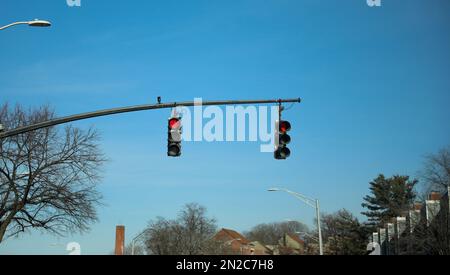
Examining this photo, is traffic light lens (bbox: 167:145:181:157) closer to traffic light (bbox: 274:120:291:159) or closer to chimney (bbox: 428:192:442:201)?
traffic light (bbox: 274:120:291:159)

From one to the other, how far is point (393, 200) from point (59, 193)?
65271mm

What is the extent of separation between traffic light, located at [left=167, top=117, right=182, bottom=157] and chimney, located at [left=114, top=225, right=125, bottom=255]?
37.6 m

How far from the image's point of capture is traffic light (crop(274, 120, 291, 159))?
15.2 m

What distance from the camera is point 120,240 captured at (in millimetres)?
52875

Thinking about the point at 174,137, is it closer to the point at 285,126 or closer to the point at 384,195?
the point at 285,126

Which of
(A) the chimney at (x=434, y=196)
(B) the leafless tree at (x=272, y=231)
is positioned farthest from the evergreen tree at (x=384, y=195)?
(A) the chimney at (x=434, y=196)

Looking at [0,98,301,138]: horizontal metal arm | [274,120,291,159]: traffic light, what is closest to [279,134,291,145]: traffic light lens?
[274,120,291,159]: traffic light

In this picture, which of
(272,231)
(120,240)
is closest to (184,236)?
(120,240)

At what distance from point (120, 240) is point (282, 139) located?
40484 mm

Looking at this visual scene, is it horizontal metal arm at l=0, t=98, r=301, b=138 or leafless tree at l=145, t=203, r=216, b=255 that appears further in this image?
leafless tree at l=145, t=203, r=216, b=255

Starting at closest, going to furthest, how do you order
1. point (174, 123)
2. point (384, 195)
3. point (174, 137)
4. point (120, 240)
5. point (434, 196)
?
point (174, 137), point (174, 123), point (434, 196), point (120, 240), point (384, 195)

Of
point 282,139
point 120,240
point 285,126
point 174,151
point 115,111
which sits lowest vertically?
point 174,151
